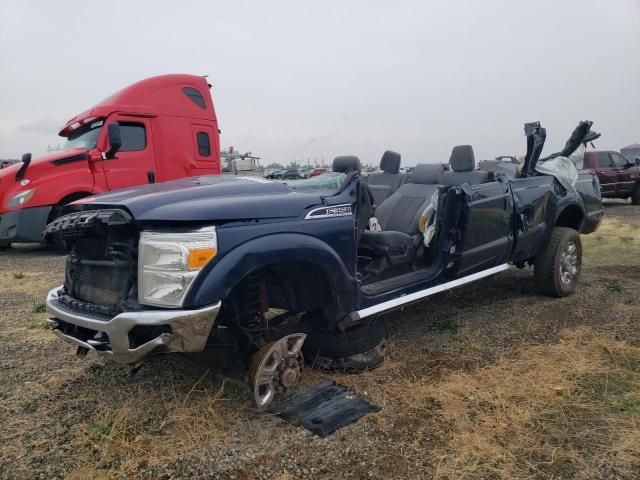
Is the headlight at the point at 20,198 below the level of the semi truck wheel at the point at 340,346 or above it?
above

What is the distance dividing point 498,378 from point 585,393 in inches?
20.1

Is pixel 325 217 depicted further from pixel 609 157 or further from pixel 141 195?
pixel 609 157

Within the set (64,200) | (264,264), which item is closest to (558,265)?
(264,264)

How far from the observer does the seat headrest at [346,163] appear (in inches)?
148

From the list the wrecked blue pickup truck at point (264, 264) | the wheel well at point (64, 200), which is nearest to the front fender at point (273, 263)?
the wrecked blue pickup truck at point (264, 264)

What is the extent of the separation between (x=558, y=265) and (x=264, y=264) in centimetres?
374

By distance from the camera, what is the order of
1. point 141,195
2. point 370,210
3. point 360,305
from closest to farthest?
point 141,195, point 360,305, point 370,210

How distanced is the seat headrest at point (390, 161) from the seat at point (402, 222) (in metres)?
0.24

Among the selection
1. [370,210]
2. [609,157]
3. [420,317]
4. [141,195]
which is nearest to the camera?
[141,195]

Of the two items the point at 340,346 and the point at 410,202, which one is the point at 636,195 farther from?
the point at 340,346

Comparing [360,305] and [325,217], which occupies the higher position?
[325,217]

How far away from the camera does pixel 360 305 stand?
3.32 meters

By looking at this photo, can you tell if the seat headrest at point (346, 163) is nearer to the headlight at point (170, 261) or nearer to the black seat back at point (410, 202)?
the black seat back at point (410, 202)

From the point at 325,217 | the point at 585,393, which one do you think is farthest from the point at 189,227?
the point at 585,393
